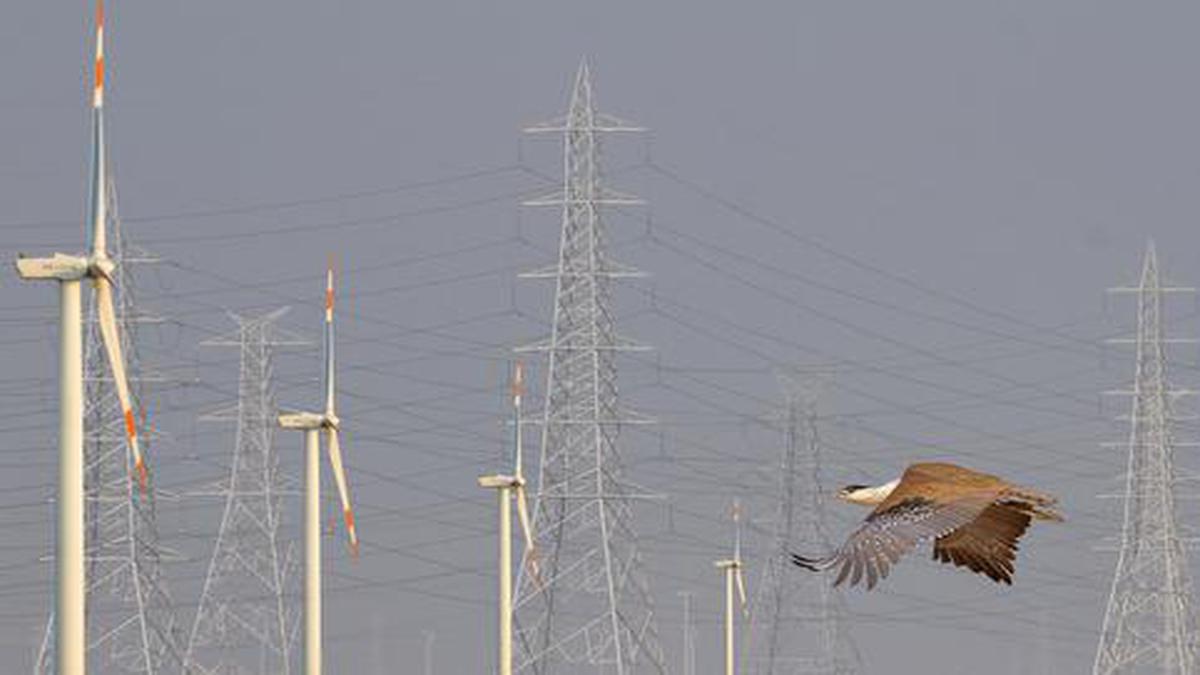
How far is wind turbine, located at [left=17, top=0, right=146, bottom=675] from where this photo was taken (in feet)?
128

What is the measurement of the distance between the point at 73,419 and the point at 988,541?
1159cm

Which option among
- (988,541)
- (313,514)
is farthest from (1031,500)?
(313,514)

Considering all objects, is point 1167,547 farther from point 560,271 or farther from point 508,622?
point 508,622

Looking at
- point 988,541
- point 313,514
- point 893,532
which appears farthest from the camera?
point 313,514

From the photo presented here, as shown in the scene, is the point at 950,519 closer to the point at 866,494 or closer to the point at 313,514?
the point at 866,494

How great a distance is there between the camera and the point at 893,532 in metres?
33.5

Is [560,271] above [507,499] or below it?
above

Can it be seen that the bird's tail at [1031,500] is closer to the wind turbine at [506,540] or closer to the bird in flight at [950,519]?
the bird in flight at [950,519]

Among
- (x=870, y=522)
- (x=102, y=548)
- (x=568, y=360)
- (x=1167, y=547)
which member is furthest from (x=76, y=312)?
(x=1167, y=547)

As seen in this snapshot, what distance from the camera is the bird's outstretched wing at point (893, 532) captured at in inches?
1235

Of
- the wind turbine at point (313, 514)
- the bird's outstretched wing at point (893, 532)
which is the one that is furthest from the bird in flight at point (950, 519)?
the wind turbine at point (313, 514)

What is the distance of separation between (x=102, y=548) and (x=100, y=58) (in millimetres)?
82847

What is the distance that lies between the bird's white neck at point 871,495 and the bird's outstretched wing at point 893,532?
1.28 meters

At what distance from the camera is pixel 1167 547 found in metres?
143
